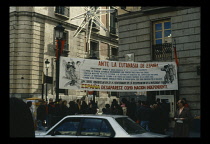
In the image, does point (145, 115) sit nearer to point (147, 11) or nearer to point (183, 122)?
point (183, 122)

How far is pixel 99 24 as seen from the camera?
33125mm

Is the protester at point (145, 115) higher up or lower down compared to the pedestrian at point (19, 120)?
lower down

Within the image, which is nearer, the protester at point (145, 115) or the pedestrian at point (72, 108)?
the protester at point (145, 115)

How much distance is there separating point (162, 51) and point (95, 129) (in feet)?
37.8

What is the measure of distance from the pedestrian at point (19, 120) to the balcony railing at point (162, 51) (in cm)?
1467

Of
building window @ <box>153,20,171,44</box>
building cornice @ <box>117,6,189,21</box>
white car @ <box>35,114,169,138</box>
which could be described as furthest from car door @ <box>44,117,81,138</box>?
building cornice @ <box>117,6,189,21</box>

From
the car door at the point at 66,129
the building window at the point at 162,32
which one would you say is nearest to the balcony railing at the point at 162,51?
the building window at the point at 162,32

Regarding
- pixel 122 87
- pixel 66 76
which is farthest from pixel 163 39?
pixel 66 76

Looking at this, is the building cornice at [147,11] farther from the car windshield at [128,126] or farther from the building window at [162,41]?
the car windshield at [128,126]

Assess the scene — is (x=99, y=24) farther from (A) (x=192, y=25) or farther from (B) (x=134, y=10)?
(A) (x=192, y=25)

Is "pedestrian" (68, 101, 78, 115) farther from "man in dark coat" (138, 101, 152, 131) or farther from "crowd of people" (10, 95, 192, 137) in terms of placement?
"man in dark coat" (138, 101, 152, 131)

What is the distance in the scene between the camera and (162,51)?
1764 centimetres

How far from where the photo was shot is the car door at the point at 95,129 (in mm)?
6828

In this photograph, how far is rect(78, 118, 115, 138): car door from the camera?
22.4 feet
